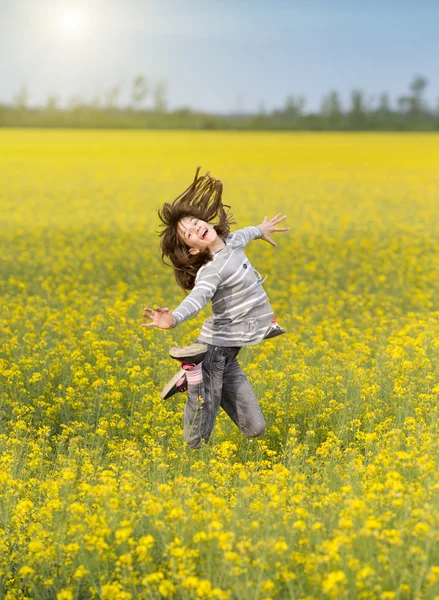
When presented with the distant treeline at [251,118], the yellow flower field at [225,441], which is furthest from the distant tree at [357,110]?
the yellow flower field at [225,441]

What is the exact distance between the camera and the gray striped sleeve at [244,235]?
5.48 metres

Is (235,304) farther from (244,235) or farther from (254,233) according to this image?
(254,233)

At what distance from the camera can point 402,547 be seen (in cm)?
370

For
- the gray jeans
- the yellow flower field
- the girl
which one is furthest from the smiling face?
the yellow flower field

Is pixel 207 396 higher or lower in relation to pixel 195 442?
higher

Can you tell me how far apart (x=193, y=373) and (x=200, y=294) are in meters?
0.55

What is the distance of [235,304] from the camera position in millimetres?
5312

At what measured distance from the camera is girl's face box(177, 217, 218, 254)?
5285 millimetres

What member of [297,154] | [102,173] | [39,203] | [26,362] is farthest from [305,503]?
[297,154]

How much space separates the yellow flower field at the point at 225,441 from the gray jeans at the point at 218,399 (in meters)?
0.22

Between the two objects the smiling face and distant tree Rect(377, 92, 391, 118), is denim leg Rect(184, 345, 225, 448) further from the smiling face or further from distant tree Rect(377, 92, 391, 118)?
distant tree Rect(377, 92, 391, 118)

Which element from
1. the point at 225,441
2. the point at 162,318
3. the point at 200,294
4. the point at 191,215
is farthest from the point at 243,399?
the point at 191,215

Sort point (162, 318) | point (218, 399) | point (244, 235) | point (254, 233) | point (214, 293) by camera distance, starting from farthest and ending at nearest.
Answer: point (254, 233) < point (244, 235) < point (218, 399) < point (214, 293) < point (162, 318)

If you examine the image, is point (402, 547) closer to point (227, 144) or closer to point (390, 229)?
point (390, 229)
